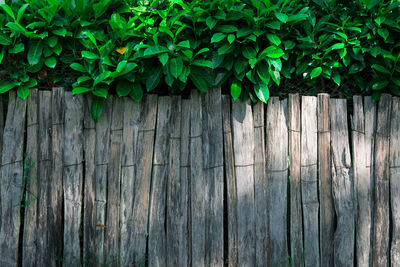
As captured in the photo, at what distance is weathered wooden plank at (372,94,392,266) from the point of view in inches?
153

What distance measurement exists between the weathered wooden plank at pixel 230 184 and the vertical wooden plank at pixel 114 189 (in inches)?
39.5

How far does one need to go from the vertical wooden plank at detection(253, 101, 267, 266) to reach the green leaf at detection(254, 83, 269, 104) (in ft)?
0.46

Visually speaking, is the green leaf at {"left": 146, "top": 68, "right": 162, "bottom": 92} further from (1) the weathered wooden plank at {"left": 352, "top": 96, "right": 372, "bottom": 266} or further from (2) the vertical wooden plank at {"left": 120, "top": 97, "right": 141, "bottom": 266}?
(1) the weathered wooden plank at {"left": 352, "top": 96, "right": 372, "bottom": 266}

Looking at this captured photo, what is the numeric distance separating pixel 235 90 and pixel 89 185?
165cm

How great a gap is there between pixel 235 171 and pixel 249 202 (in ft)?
1.06

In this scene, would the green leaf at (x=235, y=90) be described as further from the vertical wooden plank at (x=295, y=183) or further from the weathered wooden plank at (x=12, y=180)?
the weathered wooden plank at (x=12, y=180)

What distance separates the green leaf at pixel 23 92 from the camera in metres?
3.67

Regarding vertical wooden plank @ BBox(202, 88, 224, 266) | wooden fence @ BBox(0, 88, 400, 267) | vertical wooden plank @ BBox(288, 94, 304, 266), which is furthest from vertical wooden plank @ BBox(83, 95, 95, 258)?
vertical wooden plank @ BBox(288, 94, 304, 266)

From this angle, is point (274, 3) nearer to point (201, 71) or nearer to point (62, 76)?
point (201, 71)

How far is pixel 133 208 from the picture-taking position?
3760mm

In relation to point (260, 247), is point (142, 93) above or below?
above

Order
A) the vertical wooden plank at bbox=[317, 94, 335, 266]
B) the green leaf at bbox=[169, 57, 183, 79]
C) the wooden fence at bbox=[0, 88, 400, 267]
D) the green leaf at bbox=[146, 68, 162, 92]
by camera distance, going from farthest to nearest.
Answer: the vertical wooden plank at bbox=[317, 94, 335, 266] < the wooden fence at bbox=[0, 88, 400, 267] < the green leaf at bbox=[146, 68, 162, 92] < the green leaf at bbox=[169, 57, 183, 79]

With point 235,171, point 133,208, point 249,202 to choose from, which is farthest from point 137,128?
point 249,202

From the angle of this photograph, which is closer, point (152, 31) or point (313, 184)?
point (152, 31)
